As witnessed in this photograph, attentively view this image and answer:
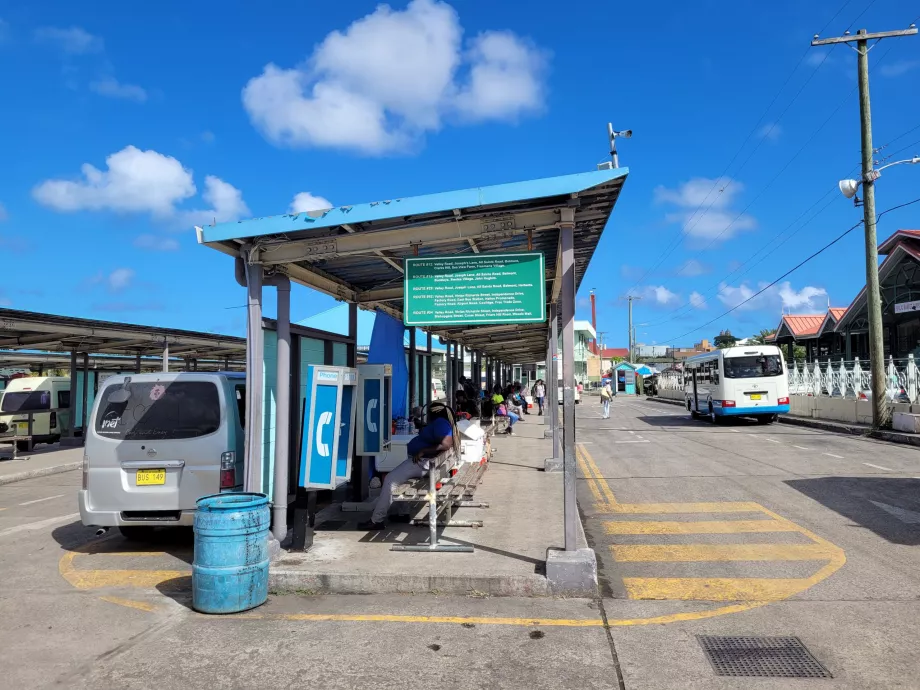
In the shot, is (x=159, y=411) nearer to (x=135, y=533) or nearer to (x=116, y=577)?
(x=116, y=577)

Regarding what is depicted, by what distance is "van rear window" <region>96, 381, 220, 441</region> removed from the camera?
6.96m

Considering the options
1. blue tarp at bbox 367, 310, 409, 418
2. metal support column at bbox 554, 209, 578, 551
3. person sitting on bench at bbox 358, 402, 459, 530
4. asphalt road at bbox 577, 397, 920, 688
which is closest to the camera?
asphalt road at bbox 577, 397, 920, 688

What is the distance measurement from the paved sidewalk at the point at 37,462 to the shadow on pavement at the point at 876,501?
47.2 feet

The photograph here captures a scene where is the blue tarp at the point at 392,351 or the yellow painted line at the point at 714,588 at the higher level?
the blue tarp at the point at 392,351

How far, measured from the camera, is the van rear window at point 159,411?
274 inches

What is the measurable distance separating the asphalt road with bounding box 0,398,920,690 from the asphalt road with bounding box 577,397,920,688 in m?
0.02

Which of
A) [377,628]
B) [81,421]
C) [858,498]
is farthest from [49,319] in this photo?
[858,498]

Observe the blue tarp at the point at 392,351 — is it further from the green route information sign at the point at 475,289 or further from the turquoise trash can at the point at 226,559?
the turquoise trash can at the point at 226,559

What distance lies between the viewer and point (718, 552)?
22.4ft

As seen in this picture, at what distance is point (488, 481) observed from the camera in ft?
36.1

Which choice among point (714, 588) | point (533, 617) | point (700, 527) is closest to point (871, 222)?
point (700, 527)

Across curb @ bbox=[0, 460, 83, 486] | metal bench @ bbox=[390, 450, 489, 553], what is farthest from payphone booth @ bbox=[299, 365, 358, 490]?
curb @ bbox=[0, 460, 83, 486]

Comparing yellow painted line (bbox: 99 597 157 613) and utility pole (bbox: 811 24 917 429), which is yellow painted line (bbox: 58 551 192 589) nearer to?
yellow painted line (bbox: 99 597 157 613)

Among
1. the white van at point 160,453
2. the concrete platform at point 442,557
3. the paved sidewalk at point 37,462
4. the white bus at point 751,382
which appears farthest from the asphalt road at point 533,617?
the white bus at point 751,382
